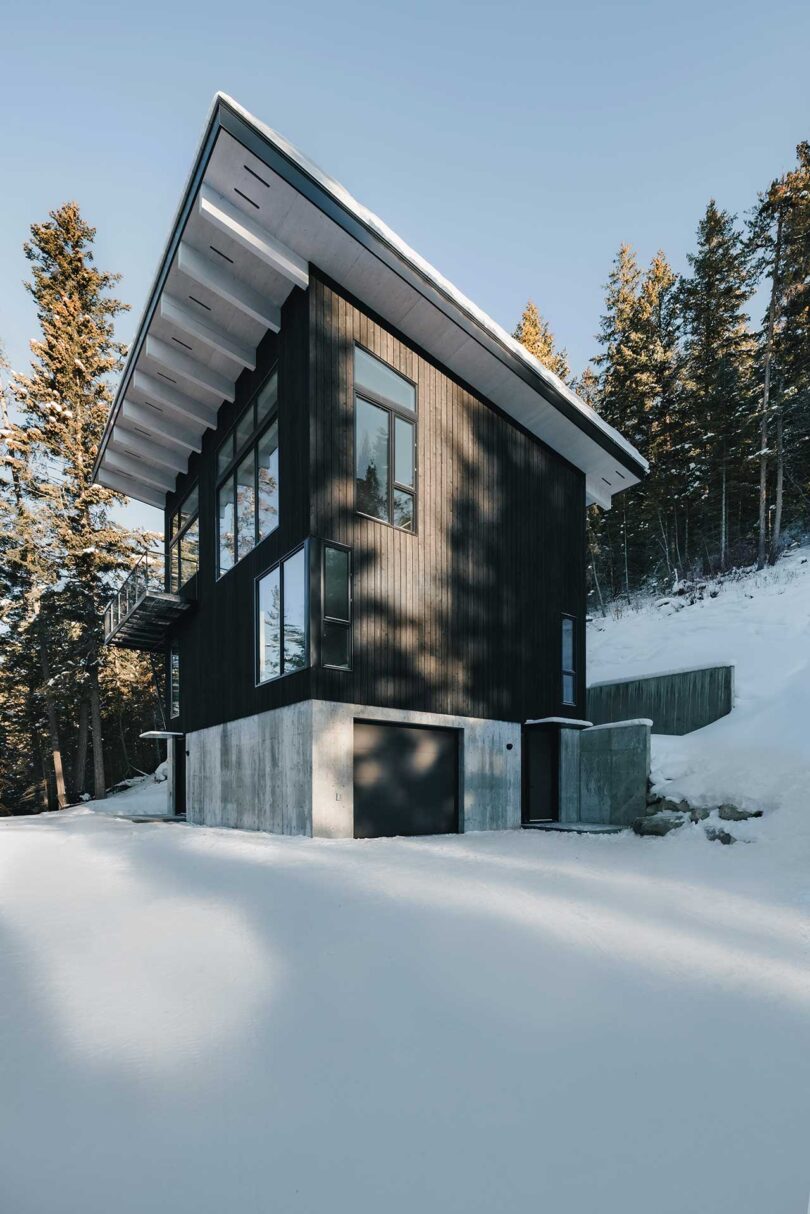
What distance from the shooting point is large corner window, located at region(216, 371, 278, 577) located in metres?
11.0

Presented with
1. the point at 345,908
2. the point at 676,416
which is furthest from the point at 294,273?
the point at 676,416

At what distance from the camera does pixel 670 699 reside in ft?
48.7

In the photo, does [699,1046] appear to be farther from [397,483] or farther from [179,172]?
[179,172]

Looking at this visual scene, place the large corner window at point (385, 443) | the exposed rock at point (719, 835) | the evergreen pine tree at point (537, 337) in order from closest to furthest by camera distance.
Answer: the exposed rock at point (719, 835) → the large corner window at point (385, 443) → the evergreen pine tree at point (537, 337)

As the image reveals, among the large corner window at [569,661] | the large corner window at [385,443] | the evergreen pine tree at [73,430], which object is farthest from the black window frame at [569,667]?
the evergreen pine tree at [73,430]

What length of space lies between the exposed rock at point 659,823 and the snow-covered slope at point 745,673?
502mm

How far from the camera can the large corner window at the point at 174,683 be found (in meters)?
16.2

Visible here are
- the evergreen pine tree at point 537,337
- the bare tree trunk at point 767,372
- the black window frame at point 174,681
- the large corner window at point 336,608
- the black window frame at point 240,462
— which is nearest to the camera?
the large corner window at point 336,608

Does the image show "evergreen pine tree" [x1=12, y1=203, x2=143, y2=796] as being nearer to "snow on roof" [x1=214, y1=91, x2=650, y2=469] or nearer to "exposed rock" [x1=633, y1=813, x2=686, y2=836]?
"snow on roof" [x1=214, y1=91, x2=650, y2=469]

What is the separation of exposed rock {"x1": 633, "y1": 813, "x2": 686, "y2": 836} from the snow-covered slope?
1.65 feet

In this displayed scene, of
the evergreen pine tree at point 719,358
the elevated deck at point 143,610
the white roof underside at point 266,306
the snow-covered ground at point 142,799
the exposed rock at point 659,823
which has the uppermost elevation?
the evergreen pine tree at point 719,358

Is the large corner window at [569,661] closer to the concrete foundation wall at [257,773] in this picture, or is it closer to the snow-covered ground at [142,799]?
the concrete foundation wall at [257,773]

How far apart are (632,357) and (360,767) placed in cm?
2451

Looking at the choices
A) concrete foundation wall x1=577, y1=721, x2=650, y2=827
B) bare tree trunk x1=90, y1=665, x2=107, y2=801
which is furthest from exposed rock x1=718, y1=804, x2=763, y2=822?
bare tree trunk x1=90, y1=665, x2=107, y2=801
